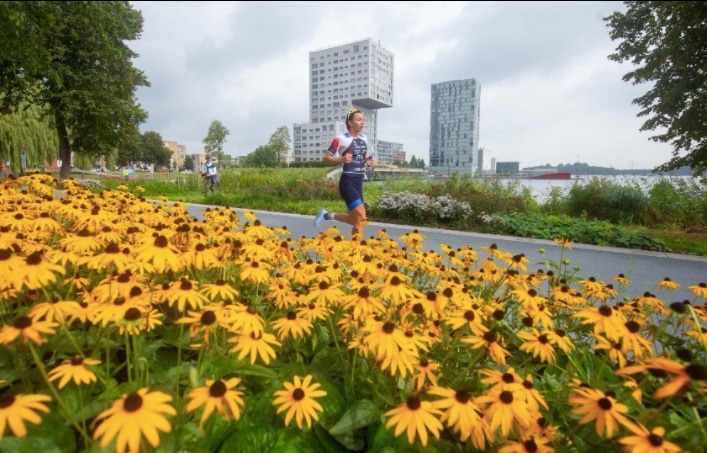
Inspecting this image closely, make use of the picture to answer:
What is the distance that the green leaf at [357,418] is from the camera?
47.6 inches

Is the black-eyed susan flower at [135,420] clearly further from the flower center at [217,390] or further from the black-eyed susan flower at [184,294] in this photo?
the black-eyed susan flower at [184,294]

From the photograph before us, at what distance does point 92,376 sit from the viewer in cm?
100

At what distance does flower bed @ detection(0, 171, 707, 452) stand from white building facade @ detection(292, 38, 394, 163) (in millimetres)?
85939

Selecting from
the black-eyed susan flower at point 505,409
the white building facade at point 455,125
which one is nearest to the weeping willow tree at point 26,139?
the white building facade at point 455,125

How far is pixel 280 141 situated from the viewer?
201 ft

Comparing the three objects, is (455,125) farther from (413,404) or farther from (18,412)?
(18,412)

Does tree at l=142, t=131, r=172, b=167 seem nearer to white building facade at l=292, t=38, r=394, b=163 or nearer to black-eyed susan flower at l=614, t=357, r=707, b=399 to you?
white building facade at l=292, t=38, r=394, b=163

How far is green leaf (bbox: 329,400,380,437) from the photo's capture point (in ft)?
3.97

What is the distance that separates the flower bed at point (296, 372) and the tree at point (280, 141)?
60.7 m

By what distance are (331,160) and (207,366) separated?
424cm

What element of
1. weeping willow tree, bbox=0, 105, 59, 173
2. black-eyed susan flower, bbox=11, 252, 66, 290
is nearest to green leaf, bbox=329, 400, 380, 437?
black-eyed susan flower, bbox=11, 252, 66, 290

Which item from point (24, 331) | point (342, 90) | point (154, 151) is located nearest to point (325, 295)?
point (24, 331)

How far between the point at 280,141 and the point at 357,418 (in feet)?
206

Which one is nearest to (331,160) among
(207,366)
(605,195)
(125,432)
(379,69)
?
(207,366)
